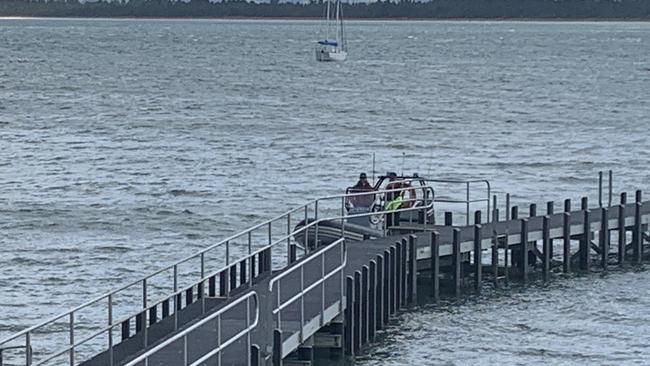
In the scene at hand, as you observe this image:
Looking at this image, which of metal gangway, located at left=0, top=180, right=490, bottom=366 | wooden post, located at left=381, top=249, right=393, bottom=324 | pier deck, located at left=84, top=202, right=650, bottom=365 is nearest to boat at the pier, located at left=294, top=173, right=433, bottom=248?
metal gangway, located at left=0, top=180, right=490, bottom=366

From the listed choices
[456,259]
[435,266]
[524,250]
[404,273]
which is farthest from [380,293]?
[524,250]

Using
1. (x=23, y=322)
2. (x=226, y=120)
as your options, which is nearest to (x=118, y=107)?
(x=226, y=120)

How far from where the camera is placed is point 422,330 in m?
30.7

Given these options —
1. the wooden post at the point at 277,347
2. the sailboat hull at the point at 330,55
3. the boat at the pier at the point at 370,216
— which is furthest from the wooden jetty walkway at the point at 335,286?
the sailboat hull at the point at 330,55

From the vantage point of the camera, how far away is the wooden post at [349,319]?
2722 cm

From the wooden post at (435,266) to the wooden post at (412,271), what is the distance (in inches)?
13.7

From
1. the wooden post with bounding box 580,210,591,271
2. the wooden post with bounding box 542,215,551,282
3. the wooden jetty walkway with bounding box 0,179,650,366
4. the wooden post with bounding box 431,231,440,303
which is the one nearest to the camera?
the wooden jetty walkway with bounding box 0,179,650,366

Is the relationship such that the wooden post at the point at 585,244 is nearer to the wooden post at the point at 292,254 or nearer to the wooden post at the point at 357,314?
the wooden post at the point at 292,254

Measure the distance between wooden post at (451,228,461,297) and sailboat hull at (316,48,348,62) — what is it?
12133 cm

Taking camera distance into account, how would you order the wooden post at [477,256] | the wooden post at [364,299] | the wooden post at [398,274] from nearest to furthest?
the wooden post at [364,299]
the wooden post at [398,274]
the wooden post at [477,256]

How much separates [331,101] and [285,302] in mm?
74360

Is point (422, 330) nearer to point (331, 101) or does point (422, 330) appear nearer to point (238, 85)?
point (331, 101)

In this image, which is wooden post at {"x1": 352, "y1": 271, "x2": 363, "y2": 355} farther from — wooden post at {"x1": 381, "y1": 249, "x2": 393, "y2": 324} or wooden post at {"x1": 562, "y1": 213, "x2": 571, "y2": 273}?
wooden post at {"x1": 562, "y1": 213, "x2": 571, "y2": 273}

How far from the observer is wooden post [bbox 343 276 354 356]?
27.2m
